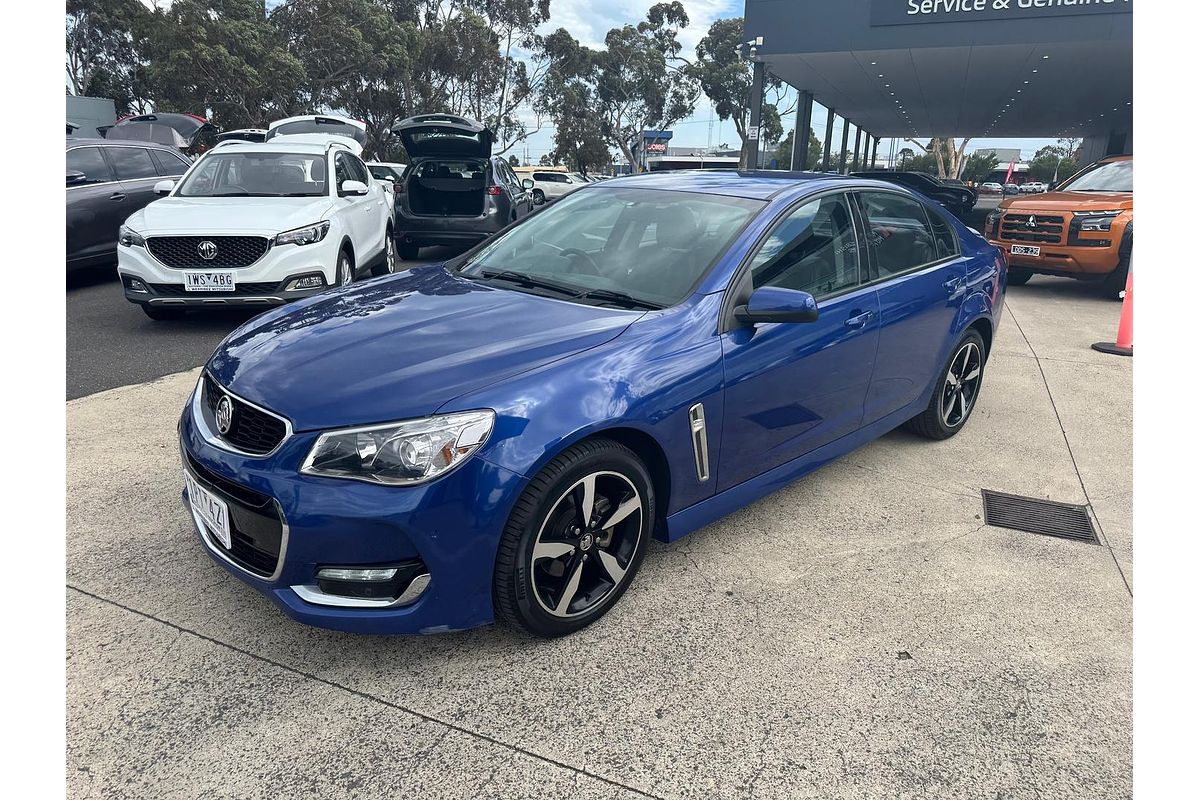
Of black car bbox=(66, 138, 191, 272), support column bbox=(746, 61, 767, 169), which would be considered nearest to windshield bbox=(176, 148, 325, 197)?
black car bbox=(66, 138, 191, 272)

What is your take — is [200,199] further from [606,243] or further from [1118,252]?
[1118,252]

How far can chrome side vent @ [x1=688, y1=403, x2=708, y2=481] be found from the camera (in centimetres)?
284

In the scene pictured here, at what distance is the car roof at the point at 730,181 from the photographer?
3609 millimetres

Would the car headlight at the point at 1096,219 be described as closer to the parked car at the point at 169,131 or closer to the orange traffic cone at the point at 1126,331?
the orange traffic cone at the point at 1126,331

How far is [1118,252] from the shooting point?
9.80 metres

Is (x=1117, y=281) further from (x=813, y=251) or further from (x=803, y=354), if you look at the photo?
(x=803, y=354)

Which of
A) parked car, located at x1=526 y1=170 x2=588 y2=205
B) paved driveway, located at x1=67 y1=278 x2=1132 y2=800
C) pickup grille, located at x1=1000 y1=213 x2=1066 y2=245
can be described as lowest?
paved driveway, located at x1=67 y1=278 x2=1132 y2=800

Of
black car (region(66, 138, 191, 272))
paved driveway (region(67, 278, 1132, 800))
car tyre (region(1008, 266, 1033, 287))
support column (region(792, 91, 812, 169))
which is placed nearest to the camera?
paved driveway (region(67, 278, 1132, 800))

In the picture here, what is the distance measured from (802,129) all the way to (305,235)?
25.4 metres

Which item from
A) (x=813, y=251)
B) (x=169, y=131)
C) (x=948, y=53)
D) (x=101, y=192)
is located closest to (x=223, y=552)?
(x=813, y=251)

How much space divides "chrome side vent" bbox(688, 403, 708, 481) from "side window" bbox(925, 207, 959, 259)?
2329mm

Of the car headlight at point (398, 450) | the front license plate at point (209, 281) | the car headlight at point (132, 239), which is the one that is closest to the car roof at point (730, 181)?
the car headlight at point (398, 450)

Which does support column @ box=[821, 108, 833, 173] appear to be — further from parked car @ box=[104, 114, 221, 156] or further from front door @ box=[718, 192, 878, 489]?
front door @ box=[718, 192, 878, 489]

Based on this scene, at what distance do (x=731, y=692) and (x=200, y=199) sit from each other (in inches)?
276
